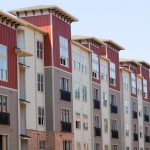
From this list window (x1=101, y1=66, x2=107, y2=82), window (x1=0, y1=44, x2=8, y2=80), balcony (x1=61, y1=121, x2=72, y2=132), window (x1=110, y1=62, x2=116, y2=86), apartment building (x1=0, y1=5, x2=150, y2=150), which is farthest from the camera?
window (x1=110, y1=62, x2=116, y2=86)

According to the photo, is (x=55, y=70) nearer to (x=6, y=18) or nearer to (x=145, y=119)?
(x=6, y=18)

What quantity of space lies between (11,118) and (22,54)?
20.1ft

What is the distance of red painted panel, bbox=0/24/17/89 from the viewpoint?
48219mm

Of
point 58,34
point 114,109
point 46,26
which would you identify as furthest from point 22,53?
point 114,109

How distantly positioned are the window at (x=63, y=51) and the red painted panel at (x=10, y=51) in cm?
1068

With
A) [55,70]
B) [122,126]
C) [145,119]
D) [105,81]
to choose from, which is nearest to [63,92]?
[55,70]

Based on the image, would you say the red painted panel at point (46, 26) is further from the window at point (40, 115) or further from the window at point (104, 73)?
the window at point (104, 73)

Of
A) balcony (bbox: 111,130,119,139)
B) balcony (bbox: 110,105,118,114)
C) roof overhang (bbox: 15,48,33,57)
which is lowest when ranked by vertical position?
balcony (bbox: 111,130,119,139)

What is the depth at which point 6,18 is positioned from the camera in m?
48.5

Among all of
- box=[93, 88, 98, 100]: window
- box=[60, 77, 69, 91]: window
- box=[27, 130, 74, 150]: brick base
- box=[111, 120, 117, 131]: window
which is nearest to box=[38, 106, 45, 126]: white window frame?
box=[27, 130, 74, 150]: brick base

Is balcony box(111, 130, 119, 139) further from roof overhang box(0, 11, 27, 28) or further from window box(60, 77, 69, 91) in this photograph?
roof overhang box(0, 11, 27, 28)

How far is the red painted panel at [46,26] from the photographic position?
5759cm

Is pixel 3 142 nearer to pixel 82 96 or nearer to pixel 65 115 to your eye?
pixel 65 115

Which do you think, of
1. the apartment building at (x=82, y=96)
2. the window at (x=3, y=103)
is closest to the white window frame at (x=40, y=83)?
the apartment building at (x=82, y=96)
